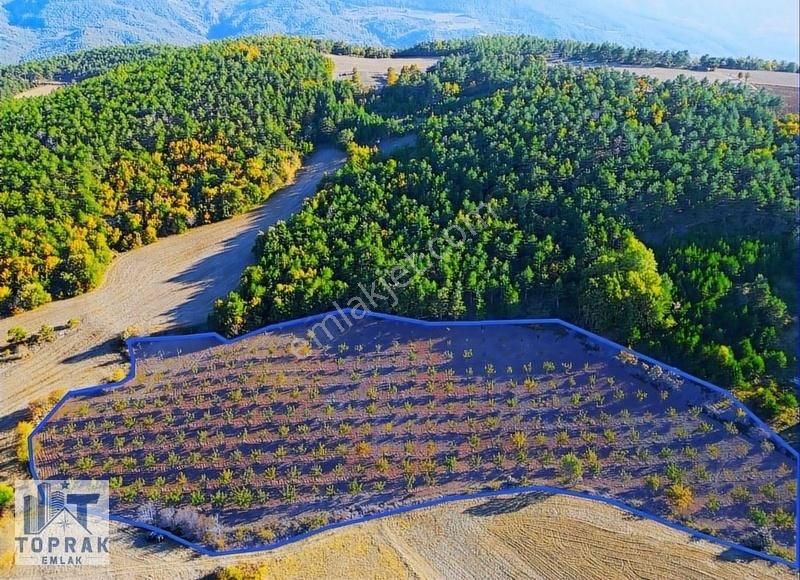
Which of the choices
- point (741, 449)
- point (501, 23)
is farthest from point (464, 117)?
point (501, 23)

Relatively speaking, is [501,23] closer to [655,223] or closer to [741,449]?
[655,223]

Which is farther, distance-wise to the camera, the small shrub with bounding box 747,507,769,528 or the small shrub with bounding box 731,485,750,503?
the small shrub with bounding box 731,485,750,503

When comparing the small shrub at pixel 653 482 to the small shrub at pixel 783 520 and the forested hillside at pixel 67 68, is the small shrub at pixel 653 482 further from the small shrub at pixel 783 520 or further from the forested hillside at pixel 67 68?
the forested hillside at pixel 67 68

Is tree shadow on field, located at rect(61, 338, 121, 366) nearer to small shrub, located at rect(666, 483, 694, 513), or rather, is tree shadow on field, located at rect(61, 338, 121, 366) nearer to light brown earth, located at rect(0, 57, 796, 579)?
light brown earth, located at rect(0, 57, 796, 579)

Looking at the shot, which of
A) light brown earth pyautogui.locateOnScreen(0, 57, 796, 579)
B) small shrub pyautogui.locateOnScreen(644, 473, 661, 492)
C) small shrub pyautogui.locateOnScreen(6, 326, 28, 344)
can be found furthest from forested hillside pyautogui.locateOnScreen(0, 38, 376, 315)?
small shrub pyautogui.locateOnScreen(644, 473, 661, 492)

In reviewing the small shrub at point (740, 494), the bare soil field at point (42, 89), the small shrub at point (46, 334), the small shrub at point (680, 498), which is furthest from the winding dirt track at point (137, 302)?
the bare soil field at point (42, 89)
